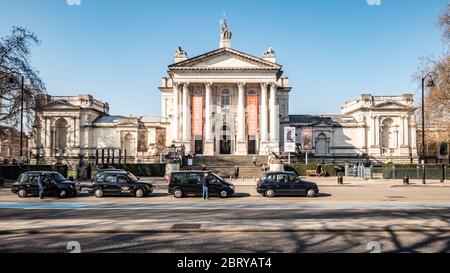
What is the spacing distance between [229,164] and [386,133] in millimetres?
35836

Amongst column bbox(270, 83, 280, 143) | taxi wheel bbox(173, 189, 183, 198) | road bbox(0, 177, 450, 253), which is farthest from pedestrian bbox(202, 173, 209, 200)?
column bbox(270, 83, 280, 143)

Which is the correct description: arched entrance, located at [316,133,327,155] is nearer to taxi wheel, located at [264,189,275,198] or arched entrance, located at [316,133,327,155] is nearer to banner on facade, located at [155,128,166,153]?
banner on facade, located at [155,128,166,153]

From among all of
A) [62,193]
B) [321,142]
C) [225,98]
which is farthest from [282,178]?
[321,142]

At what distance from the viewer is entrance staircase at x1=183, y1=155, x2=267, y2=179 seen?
45031mm

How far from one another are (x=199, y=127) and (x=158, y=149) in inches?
417

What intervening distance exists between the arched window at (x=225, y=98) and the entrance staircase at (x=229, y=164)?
39.2 ft

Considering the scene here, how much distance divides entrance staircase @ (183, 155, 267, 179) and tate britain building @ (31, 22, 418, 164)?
3.91 meters

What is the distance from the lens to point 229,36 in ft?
212

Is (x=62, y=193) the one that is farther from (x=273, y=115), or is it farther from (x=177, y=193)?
(x=273, y=115)

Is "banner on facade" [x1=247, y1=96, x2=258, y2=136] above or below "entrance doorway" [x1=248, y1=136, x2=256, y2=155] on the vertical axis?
above

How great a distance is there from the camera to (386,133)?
225 feet

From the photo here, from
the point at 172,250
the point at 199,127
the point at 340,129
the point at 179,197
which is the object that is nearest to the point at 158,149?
the point at 199,127
